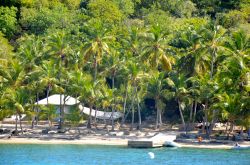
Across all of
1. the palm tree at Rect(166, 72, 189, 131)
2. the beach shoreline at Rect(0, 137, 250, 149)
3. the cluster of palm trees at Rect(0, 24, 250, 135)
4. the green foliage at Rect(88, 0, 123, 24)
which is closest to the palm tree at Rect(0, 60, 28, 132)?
the cluster of palm trees at Rect(0, 24, 250, 135)

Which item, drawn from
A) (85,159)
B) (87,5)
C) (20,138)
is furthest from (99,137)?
(87,5)

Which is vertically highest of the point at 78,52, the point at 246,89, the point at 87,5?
the point at 87,5

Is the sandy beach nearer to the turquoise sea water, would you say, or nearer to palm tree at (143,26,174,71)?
the turquoise sea water

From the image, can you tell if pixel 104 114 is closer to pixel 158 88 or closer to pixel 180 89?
pixel 158 88

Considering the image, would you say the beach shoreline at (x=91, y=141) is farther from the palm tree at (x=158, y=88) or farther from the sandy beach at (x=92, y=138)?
the palm tree at (x=158, y=88)

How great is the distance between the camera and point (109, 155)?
57.8 m

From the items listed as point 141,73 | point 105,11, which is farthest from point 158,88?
point 105,11

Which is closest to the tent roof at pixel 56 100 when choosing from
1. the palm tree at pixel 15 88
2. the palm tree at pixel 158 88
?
the palm tree at pixel 15 88

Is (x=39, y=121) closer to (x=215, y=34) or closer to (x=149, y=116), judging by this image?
(x=149, y=116)

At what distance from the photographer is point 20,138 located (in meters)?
65.6

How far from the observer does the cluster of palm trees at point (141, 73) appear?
64.9m

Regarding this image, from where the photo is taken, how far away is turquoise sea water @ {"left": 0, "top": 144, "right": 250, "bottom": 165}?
54.1 meters

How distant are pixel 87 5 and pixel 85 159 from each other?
4580 cm

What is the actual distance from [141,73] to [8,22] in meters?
26.9
